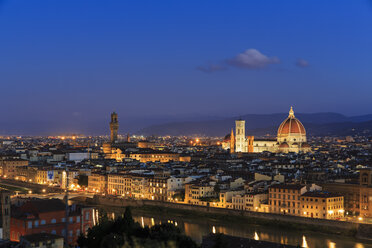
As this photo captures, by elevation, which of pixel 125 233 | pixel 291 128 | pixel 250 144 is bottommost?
pixel 125 233

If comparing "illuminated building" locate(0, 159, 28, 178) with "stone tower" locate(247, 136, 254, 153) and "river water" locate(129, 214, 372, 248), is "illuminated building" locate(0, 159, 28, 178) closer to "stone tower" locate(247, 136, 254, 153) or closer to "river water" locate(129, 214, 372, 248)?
"river water" locate(129, 214, 372, 248)

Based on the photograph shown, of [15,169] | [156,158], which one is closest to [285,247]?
[15,169]

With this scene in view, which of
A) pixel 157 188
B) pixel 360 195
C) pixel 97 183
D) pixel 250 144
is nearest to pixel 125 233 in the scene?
pixel 360 195

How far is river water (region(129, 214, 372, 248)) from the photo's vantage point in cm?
2402

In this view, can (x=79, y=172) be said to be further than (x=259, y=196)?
Yes

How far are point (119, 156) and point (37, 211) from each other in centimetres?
4537

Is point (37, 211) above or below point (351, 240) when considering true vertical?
above

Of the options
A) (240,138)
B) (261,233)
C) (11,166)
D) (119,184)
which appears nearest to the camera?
(261,233)

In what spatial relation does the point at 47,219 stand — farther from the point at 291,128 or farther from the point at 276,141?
the point at 276,141

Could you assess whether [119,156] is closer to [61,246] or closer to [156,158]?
[156,158]

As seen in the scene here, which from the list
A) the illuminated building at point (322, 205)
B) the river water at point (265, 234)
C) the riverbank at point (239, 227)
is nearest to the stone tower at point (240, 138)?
the riverbank at point (239, 227)

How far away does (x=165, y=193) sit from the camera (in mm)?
36031

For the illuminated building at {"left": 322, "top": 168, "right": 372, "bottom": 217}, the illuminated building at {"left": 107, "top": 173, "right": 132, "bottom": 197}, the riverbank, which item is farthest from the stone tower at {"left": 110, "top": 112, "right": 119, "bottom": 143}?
the illuminated building at {"left": 322, "top": 168, "right": 372, "bottom": 217}

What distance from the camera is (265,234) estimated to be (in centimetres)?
2611
